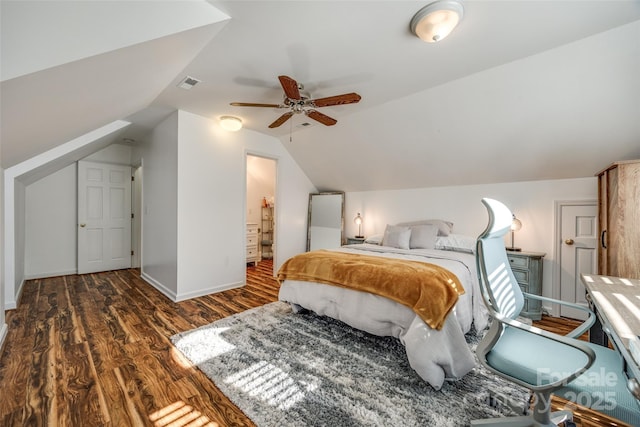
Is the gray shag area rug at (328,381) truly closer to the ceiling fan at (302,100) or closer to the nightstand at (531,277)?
the nightstand at (531,277)

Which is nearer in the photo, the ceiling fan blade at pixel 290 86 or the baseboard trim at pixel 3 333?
the ceiling fan blade at pixel 290 86

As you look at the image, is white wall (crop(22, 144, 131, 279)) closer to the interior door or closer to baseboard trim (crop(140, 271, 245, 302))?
baseboard trim (crop(140, 271, 245, 302))

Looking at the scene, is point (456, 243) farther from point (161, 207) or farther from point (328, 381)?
point (161, 207)

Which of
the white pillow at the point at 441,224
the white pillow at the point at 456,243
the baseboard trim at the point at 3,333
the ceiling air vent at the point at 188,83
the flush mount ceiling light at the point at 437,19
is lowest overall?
the baseboard trim at the point at 3,333

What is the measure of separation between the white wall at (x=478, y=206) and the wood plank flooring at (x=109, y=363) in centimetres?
98

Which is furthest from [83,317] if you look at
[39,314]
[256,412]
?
[256,412]

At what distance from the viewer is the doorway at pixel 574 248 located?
2.84m

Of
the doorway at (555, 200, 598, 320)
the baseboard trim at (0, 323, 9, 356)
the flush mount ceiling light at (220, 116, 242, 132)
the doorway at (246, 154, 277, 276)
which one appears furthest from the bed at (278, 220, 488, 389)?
the doorway at (246, 154, 277, 276)

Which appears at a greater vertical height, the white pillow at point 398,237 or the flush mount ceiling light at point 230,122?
the flush mount ceiling light at point 230,122

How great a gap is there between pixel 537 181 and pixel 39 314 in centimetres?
607

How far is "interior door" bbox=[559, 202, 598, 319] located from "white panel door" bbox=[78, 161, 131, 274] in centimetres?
715

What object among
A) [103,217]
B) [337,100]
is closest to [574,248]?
[337,100]

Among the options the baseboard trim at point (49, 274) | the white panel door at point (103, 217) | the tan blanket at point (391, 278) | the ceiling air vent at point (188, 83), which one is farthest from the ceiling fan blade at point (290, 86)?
the baseboard trim at point (49, 274)

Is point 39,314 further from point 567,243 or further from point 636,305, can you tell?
point 567,243
